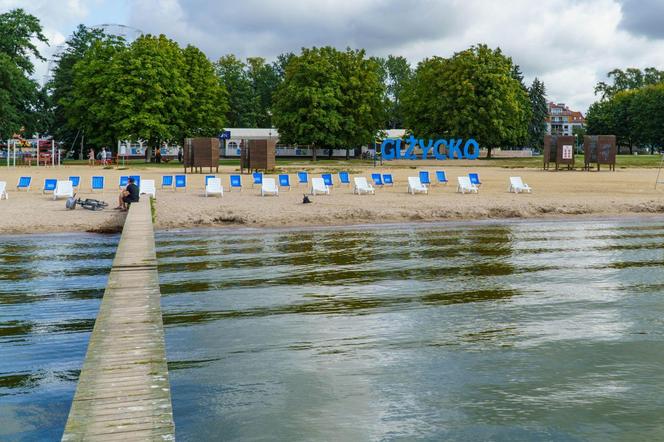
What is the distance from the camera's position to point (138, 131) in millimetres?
69250

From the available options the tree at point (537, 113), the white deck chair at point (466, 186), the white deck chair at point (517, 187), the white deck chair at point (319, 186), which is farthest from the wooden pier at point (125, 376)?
the tree at point (537, 113)

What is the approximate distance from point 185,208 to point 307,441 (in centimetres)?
2146

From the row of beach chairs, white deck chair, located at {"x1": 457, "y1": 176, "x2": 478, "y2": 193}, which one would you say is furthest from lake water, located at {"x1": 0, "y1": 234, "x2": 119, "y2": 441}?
white deck chair, located at {"x1": 457, "y1": 176, "x2": 478, "y2": 193}

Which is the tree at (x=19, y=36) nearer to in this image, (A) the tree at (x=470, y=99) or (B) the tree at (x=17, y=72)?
(B) the tree at (x=17, y=72)

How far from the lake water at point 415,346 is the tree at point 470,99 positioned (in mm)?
61266

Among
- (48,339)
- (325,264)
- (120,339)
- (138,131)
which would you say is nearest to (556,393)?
(120,339)

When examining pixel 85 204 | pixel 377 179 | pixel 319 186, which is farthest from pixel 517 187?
pixel 85 204

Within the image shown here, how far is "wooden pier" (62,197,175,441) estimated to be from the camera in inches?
228

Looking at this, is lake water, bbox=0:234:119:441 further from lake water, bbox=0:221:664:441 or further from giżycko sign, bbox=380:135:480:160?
giżycko sign, bbox=380:135:480:160

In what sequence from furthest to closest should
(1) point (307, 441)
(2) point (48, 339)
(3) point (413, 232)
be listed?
A: (3) point (413, 232) → (2) point (48, 339) → (1) point (307, 441)

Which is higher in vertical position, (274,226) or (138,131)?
(138,131)

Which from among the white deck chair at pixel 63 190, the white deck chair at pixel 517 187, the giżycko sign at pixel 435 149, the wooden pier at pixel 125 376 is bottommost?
the wooden pier at pixel 125 376

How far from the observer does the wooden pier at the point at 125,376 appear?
19.0ft

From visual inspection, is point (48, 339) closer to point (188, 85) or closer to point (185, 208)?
point (185, 208)
